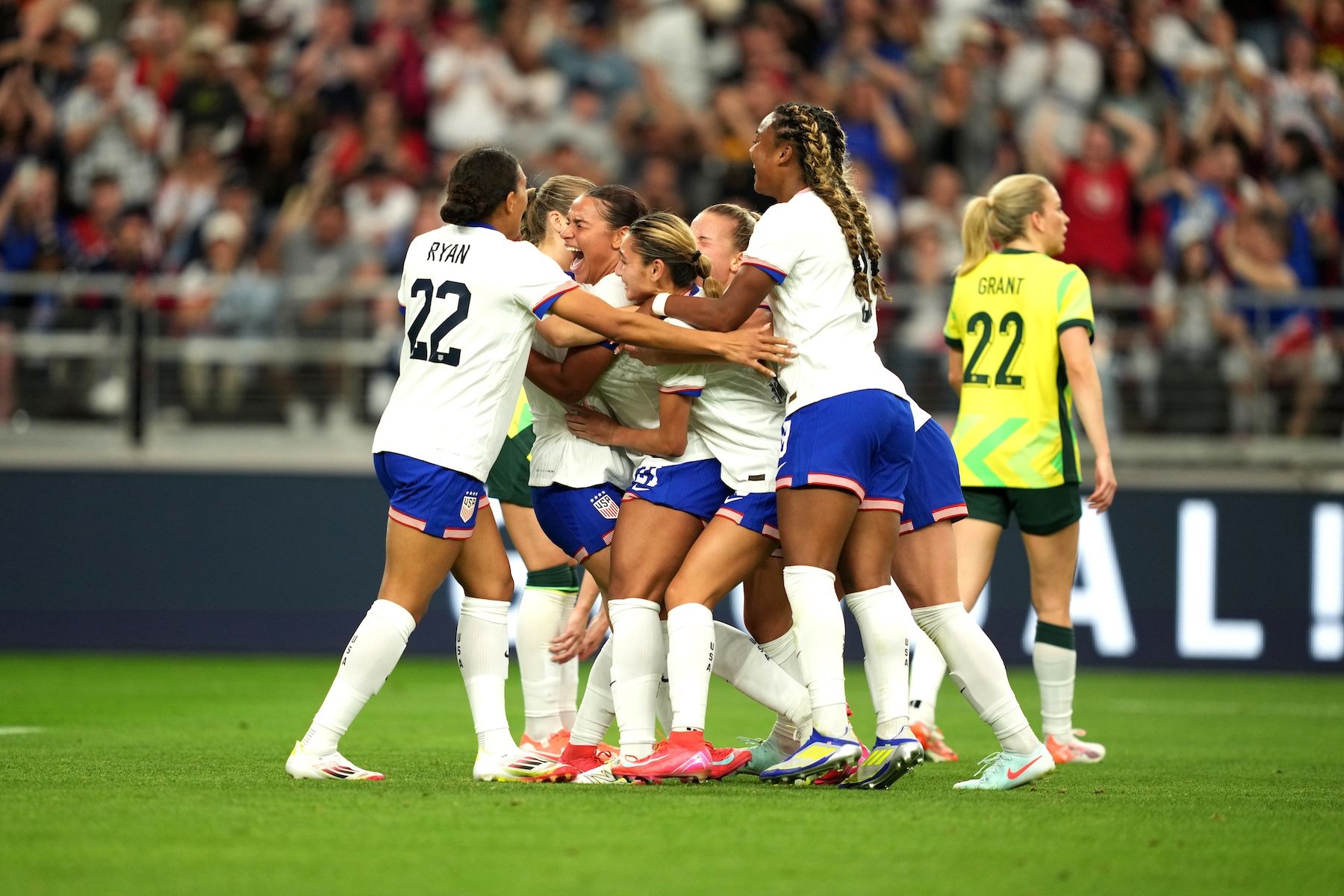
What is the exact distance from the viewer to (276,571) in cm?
1243

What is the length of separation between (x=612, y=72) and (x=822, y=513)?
1011 centimetres

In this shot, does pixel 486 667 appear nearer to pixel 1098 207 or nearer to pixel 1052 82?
pixel 1098 207

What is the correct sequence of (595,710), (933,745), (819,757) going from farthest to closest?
1. (933,745)
2. (595,710)
3. (819,757)

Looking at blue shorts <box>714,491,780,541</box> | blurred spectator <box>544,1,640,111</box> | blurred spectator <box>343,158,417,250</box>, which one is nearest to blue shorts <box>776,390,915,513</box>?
blue shorts <box>714,491,780,541</box>

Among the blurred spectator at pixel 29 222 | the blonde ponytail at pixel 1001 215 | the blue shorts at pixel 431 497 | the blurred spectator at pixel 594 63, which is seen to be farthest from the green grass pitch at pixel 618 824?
the blurred spectator at pixel 594 63

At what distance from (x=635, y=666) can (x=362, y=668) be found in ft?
3.05

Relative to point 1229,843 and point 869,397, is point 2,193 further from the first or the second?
point 1229,843

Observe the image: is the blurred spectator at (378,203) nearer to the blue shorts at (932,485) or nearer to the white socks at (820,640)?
the blue shorts at (932,485)

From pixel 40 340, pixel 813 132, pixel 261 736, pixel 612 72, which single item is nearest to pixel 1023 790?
pixel 813 132

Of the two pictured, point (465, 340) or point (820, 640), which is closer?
point (820, 640)

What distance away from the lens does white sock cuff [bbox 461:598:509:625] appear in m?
6.13

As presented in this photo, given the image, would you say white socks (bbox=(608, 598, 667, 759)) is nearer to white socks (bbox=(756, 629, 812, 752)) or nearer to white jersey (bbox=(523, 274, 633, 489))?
white jersey (bbox=(523, 274, 633, 489))

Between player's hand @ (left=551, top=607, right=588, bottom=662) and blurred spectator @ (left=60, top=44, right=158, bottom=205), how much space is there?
884cm

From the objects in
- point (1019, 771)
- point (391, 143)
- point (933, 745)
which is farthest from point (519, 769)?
point (391, 143)
